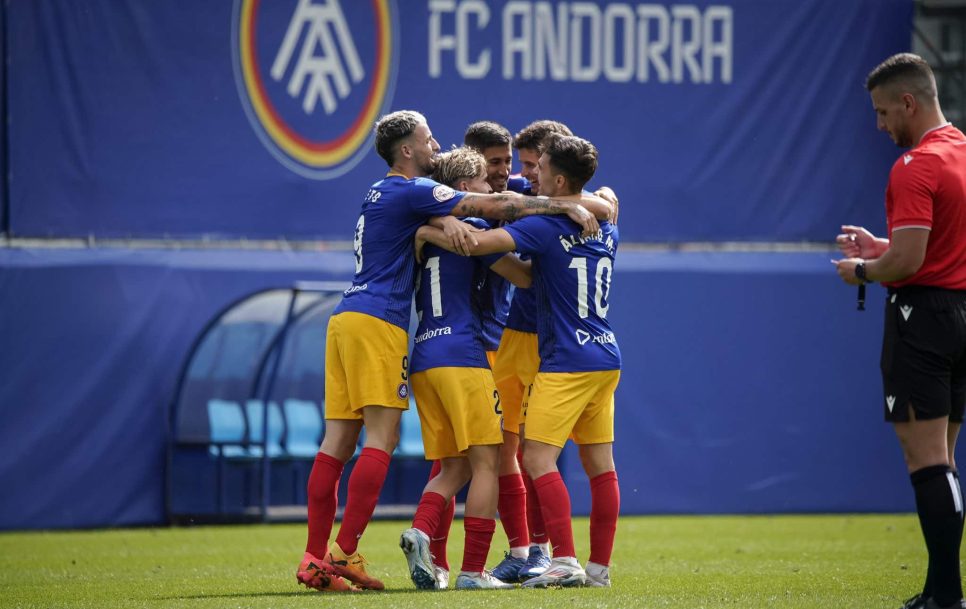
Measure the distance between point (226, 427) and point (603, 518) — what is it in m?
5.93

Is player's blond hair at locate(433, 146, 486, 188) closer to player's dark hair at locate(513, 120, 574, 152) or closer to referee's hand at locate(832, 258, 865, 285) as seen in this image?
player's dark hair at locate(513, 120, 574, 152)

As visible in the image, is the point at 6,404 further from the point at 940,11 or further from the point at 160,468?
the point at 940,11

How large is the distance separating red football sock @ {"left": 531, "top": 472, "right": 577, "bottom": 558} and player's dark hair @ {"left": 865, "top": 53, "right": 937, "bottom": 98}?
7.24ft

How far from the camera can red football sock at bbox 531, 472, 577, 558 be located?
234 inches

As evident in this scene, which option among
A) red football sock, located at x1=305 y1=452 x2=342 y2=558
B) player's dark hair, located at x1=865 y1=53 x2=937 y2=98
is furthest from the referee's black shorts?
red football sock, located at x1=305 y1=452 x2=342 y2=558

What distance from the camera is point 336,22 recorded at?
463 inches

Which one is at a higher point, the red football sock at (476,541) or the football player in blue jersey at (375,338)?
the football player in blue jersey at (375,338)

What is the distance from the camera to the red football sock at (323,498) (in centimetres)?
618

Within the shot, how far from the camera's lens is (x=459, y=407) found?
5988 mm

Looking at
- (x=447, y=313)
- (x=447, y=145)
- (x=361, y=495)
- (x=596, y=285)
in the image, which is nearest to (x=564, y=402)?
(x=596, y=285)

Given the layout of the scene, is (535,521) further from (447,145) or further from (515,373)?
(447,145)

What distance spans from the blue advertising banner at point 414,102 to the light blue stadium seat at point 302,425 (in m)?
1.50

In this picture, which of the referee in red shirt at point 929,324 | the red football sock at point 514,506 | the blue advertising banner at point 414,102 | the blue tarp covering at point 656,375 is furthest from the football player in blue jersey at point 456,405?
the blue advertising banner at point 414,102

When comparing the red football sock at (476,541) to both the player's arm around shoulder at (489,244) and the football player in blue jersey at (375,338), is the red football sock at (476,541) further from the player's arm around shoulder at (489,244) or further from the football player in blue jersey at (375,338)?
the player's arm around shoulder at (489,244)
